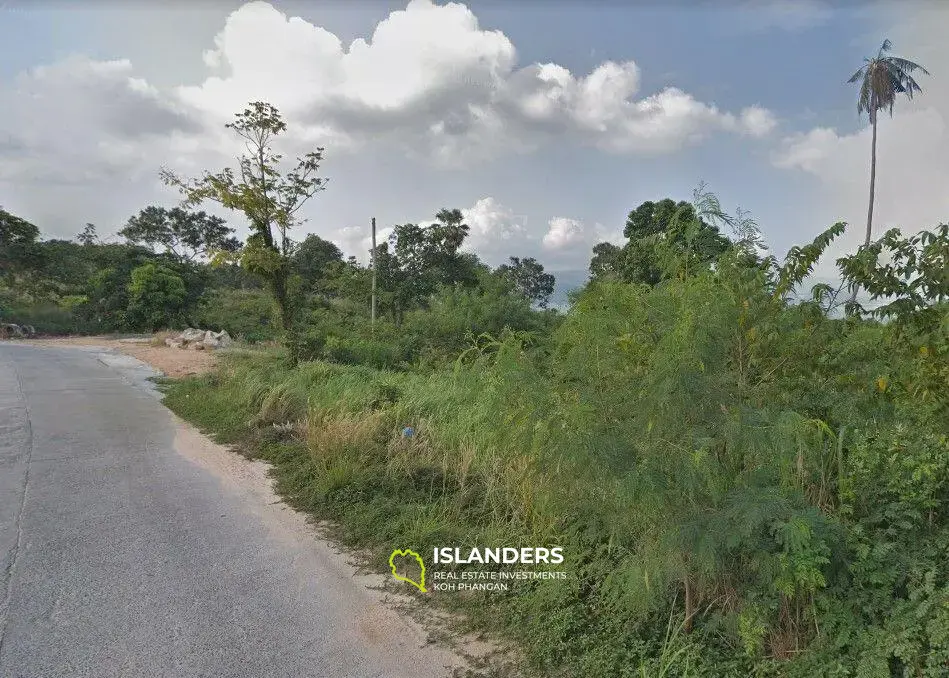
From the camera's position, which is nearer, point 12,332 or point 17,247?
point 12,332

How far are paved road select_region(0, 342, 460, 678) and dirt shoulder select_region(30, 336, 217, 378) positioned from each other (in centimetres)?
656

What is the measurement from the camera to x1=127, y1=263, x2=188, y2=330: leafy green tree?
23.7m

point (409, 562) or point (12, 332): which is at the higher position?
point (12, 332)

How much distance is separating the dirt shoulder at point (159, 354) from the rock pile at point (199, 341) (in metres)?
0.34

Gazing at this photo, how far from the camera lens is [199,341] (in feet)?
59.3

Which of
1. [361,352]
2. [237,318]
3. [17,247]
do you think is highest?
[17,247]

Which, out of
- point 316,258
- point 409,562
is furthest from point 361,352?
point 316,258

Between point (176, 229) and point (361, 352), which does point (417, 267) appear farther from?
point (176, 229)

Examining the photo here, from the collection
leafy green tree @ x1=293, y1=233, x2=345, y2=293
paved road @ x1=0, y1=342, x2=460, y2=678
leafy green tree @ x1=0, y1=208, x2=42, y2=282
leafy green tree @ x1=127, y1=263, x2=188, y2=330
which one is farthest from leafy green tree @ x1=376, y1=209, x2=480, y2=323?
leafy green tree @ x1=0, y1=208, x2=42, y2=282

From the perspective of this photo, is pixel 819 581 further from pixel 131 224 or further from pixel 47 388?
pixel 131 224

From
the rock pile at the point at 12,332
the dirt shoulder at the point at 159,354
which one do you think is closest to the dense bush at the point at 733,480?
the dirt shoulder at the point at 159,354

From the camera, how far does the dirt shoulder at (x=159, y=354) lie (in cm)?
1267

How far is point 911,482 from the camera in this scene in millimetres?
2715

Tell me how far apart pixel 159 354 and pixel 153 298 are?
30.5ft
